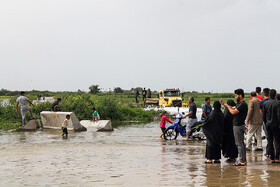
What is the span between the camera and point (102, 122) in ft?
76.9

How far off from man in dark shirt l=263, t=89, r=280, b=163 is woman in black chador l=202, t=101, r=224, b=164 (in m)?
1.20

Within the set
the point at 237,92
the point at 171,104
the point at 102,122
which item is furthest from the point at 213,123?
the point at 171,104

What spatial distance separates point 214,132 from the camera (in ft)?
34.3

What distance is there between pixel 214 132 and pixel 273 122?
1524 mm

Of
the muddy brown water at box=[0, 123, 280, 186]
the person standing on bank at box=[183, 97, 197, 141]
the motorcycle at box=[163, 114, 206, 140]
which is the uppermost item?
the person standing on bank at box=[183, 97, 197, 141]

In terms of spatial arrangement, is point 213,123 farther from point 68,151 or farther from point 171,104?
point 171,104

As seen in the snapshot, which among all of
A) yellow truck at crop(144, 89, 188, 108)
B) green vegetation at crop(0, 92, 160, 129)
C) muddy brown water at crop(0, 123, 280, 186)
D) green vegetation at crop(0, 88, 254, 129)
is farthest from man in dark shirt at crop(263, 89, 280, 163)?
yellow truck at crop(144, 89, 188, 108)

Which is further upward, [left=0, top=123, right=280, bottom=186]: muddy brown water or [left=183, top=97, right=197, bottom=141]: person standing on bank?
[left=183, top=97, right=197, bottom=141]: person standing on bank

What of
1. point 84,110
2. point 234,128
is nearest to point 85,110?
point 84,110

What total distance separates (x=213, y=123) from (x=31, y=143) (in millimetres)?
9033

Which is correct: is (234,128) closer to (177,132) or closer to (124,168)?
(124,168)

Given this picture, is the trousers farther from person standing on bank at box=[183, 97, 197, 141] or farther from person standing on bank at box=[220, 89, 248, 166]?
person standing on bank at box=[183, 97, 197, 141]

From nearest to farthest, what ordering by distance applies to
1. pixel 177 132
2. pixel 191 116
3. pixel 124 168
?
pixel 124 168 → pixel 191 116 → pixel 177 132

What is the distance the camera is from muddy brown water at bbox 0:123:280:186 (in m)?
8.32
